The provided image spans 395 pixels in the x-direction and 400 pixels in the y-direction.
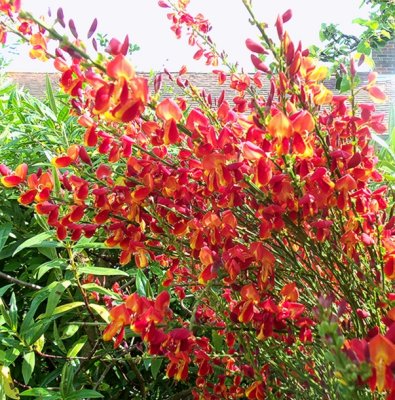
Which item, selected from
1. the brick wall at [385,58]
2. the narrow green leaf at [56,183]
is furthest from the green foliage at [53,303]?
the brick wall at [385,58]

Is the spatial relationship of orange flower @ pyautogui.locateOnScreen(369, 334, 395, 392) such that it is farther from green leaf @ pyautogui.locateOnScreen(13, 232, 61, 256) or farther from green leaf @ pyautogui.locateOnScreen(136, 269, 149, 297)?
green leaf @ pyautogui.locateOnScreen(13, 232, 61, 256)

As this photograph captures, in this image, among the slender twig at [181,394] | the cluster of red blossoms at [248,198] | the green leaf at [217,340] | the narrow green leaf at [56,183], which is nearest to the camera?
the cluster of red blossoms at [248,198]

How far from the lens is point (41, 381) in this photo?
1.53 m

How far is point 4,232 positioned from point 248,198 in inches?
30.1

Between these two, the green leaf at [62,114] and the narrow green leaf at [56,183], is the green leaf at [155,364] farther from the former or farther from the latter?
the green leaf at [62,114]

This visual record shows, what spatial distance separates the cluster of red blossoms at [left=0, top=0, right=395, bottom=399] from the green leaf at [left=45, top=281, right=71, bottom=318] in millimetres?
317

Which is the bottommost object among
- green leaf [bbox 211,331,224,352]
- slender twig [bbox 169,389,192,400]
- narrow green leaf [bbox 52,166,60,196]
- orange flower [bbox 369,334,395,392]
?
slender twig [bbox 169,389,192,400]

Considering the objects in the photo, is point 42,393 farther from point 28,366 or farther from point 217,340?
point 217,340

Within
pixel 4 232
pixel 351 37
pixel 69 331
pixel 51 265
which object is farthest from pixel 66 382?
pixel 351 37

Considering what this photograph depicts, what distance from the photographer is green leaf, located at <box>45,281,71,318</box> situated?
1.33 meters

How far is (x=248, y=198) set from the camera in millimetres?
985

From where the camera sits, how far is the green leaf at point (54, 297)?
1330 mm

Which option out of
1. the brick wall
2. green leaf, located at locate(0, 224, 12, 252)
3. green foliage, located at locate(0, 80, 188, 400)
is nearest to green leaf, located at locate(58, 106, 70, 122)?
green foliage, located at locate(0, 80, 188, 400)

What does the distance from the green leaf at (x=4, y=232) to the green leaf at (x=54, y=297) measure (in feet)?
0.65
